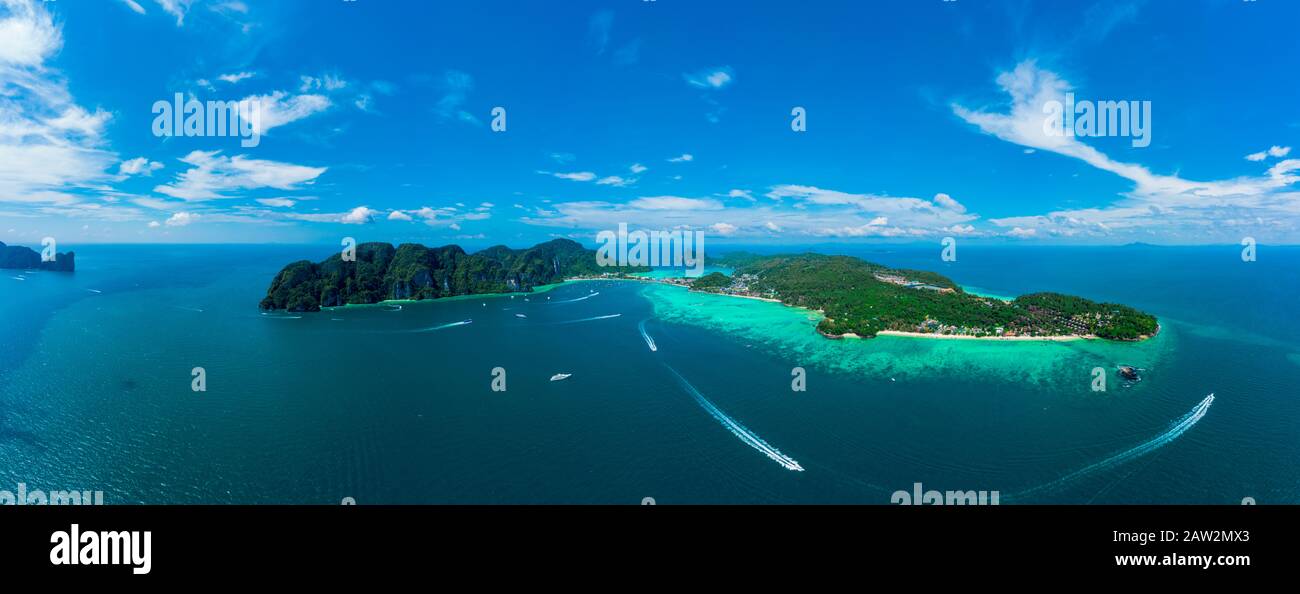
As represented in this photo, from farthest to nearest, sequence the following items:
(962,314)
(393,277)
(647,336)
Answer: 1. (393,277)
2. (962,314)
3. (647,336)

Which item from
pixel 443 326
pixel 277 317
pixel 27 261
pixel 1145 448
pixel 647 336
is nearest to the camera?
pixel 1145 448

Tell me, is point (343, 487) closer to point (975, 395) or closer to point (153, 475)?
point (153, 475)

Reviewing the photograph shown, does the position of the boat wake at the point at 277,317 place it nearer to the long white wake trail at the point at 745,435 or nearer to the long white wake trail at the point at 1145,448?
the long white wake trail at the point at 745,435

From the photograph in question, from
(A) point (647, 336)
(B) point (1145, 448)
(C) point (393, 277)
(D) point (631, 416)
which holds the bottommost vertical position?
(B) point (1145, 448)

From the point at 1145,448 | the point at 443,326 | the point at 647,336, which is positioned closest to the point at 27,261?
the point at 443,326

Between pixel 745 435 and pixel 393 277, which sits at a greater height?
pixel 393 277

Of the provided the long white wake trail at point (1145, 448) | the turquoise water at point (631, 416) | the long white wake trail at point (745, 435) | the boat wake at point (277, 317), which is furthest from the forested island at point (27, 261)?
the long white wake trail at point (1145, 448)

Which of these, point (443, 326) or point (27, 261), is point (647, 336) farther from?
point (27, 261)
